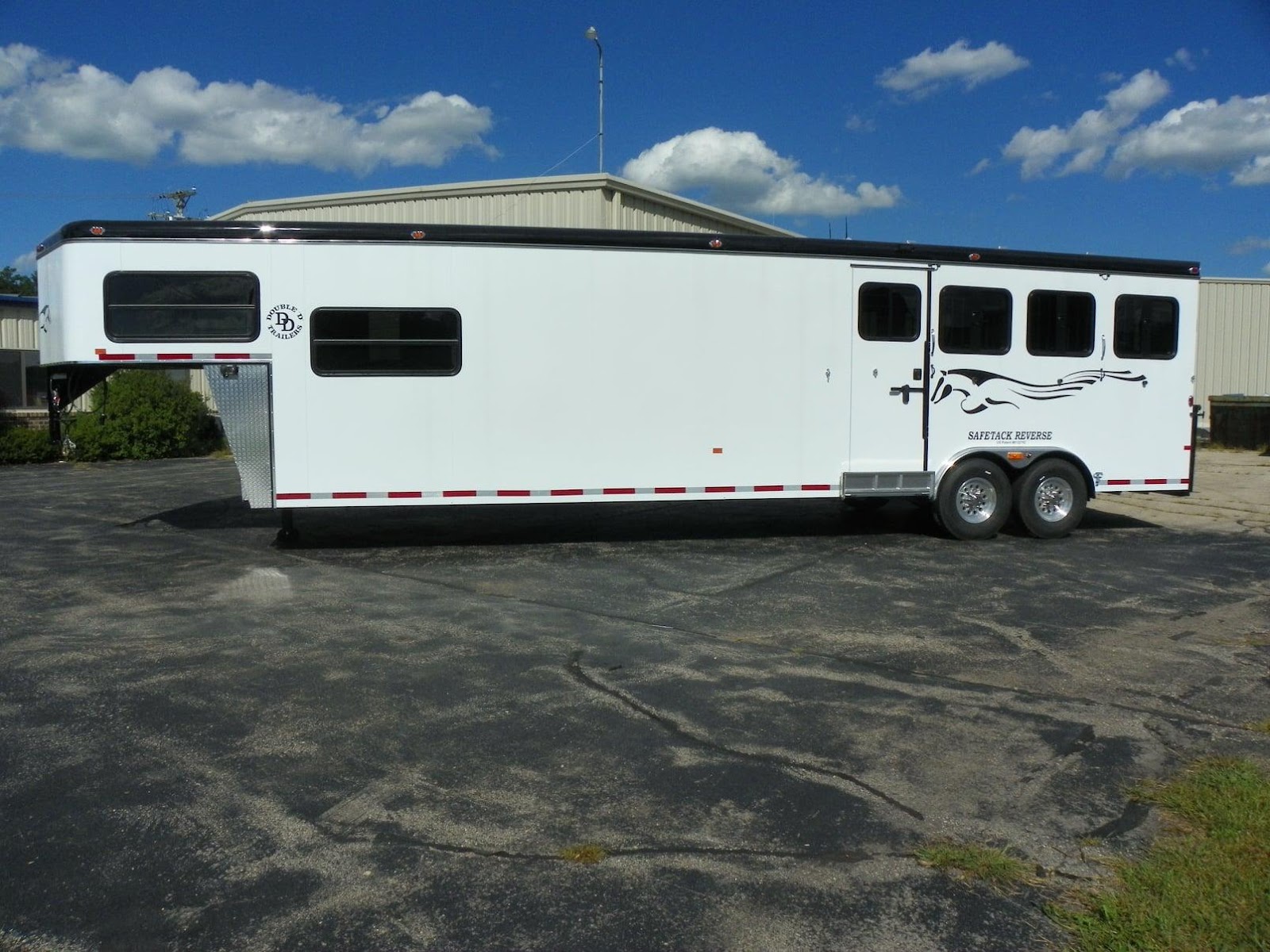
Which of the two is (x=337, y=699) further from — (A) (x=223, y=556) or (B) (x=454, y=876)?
(A) (x=223, y=556)

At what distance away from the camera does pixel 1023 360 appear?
11930 millimetres

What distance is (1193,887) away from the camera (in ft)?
13.0

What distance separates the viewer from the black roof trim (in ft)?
33.4

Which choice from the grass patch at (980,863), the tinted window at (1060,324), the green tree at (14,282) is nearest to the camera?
the grass patch at (980,863)

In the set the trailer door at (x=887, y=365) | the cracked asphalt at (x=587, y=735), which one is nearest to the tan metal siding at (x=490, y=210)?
the trailer door at (x=887, y=365)

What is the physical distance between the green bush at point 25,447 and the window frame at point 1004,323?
1727cm

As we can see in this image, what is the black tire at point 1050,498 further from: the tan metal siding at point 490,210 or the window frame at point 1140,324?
the tan metal siding at point 490,210

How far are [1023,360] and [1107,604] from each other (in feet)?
Answer: 12.5

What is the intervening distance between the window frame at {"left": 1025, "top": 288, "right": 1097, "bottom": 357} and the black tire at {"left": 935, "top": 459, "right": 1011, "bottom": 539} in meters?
1.34

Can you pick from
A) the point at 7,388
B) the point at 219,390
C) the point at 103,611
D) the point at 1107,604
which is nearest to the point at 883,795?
the point at 1107,604

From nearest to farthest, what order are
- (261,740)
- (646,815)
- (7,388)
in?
(646,815)
(261,740)
(7,388)

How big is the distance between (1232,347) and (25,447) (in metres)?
29.0

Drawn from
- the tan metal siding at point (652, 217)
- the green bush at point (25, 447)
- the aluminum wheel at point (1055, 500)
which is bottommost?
the aluminum wheel at point (1055, 500)

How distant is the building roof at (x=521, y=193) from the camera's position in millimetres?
19125
